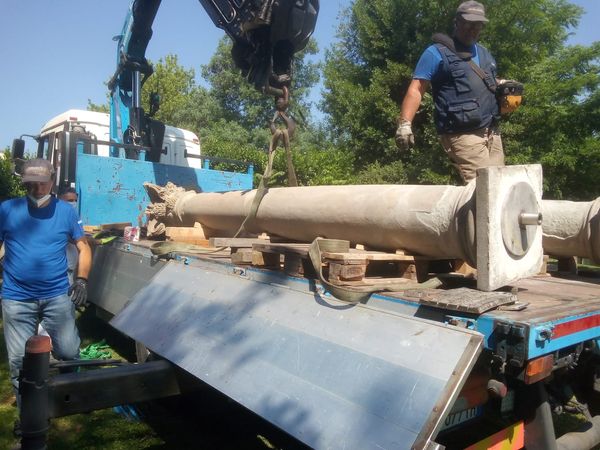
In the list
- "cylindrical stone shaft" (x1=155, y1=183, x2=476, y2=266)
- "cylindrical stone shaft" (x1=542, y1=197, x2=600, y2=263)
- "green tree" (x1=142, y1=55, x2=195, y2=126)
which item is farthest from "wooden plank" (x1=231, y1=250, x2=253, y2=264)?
"green tree" (x1=142, y1=55, x2=195, y2=126)

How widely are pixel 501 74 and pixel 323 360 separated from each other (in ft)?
44.0

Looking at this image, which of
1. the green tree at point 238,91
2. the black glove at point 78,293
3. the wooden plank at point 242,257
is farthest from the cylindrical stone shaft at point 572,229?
the green tree at point 238,91

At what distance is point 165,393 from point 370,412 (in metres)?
1.19

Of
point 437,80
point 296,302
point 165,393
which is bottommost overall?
point 165,393

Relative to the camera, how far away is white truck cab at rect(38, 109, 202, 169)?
7613 millimetres

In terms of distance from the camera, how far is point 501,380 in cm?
218

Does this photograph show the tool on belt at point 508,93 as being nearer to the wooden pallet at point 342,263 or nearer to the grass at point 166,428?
the wooden pallet at point 342,263

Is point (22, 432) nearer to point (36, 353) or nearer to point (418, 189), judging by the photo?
point (36, 353)

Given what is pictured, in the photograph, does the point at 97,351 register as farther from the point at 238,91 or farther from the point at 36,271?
the point at 238,91

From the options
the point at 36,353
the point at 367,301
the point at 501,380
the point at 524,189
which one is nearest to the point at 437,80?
the point at 524,189

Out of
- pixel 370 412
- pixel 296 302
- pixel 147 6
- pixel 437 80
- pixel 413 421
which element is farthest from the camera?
pixel 147 6

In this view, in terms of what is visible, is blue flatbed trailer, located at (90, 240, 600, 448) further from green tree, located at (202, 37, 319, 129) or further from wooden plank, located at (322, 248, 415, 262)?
green tree, located at (202, 37, 319, 129)

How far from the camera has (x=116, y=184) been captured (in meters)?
6.16

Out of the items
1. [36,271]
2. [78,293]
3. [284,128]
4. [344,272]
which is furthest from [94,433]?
[284,128]
